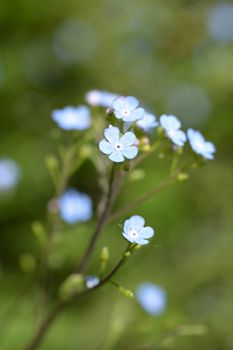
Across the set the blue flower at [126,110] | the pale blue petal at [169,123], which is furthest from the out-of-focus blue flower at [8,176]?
the blue flower at [126,110]

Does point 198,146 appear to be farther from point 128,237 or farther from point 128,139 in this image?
point 128,237

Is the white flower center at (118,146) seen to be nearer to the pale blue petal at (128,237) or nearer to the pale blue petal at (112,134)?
the pale blue petal at (112,134)

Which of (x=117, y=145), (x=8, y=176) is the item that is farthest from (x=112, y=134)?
(x=8, y=176)

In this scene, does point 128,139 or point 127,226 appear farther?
point 128,139

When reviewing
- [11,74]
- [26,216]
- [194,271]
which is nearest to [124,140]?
[194,271]

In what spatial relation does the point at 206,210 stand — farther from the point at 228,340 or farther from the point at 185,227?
the point at 228,340
